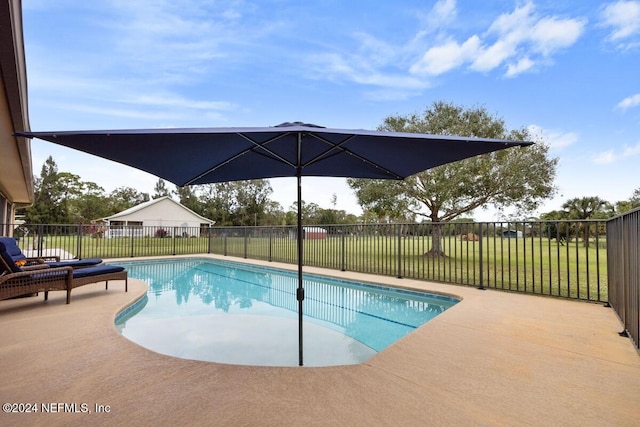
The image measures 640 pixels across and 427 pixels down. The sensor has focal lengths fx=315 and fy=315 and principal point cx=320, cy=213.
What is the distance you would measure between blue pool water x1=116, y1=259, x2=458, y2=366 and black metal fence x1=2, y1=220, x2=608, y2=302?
1188mm


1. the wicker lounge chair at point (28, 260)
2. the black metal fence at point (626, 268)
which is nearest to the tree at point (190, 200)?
the wicker lounge chair at point (28, 260)

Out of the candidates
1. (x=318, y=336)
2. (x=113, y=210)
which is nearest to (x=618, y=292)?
(x=318, y=336)

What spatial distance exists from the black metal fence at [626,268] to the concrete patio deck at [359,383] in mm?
245

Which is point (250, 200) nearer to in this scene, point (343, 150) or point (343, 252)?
point (343, 252)

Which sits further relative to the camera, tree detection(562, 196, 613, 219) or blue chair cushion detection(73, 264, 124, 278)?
tree detection(562, 196, 613, 219)

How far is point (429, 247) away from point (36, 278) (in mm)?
8353

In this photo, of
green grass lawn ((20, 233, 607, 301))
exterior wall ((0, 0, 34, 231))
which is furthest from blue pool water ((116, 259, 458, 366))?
exterior wall ((0, 0, 34, 231))

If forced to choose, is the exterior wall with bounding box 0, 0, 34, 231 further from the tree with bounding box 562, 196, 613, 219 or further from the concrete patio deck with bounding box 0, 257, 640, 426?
the tree with bounding box 562, 196, 613, 219

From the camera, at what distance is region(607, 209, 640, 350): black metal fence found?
8.89ft

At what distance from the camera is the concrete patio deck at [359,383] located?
72.1 inches

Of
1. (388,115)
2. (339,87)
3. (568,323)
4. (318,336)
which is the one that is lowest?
(318,336)

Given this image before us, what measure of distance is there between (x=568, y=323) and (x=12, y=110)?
6203mm

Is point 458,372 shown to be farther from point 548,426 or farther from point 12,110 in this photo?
point 12,110

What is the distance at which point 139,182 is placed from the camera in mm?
50219
